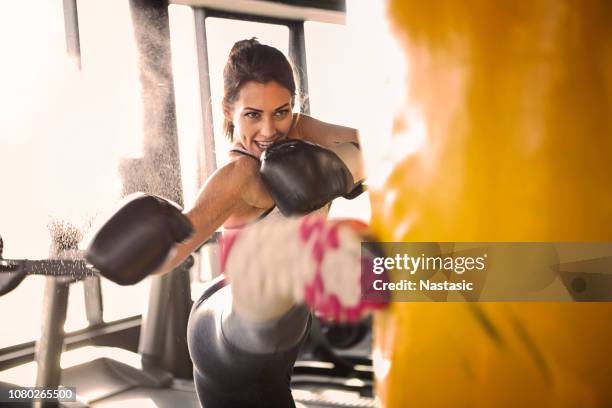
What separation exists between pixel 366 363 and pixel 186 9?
1.08 meters

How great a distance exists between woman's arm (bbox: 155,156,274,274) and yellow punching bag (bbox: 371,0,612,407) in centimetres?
29

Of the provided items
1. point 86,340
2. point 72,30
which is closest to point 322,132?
point 72,30

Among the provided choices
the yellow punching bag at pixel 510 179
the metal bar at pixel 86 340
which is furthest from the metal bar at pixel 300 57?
the metal bar at pixel 86 340

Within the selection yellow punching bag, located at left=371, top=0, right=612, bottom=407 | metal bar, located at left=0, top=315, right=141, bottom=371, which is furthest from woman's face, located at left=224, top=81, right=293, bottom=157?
metal bar, located at left=0, top=315, right=141, bottom=371

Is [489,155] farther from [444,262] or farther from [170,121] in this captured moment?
[170,121]

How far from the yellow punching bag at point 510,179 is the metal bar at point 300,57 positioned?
24 centimetres

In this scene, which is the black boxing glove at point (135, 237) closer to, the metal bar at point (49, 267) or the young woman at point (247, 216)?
the young woman at point (247, 216)

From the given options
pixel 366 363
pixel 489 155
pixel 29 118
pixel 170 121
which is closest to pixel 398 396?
pixel 489 155

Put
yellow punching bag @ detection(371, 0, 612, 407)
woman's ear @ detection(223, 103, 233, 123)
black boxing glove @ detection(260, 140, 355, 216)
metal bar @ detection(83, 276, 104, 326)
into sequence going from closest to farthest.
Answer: yellow punching bag @ detection(371, 0, 612, 407)
black boxing glove @ detection(260, 140, 355, 216)
woman's ear @ detection(223, 103, 233, 123)
metal bar @ detection(83, 276, 104, 326)

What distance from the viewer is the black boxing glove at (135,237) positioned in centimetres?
84

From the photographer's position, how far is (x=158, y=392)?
1.11 metres

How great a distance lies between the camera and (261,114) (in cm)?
91

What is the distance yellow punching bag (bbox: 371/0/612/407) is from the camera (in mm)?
669

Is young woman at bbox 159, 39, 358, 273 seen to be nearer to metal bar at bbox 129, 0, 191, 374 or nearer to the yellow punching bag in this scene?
metal bar at bbox 129, 0, 191, 374
